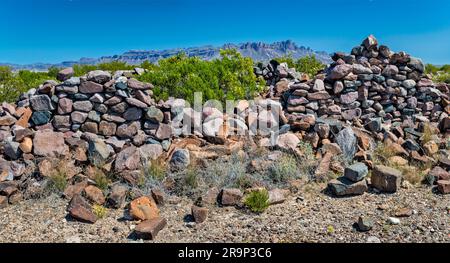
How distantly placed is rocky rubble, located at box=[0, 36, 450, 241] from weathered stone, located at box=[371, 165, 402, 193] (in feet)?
0.05

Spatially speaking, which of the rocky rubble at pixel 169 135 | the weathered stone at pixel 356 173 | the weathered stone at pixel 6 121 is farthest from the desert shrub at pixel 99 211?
the weathered stone at pixel 356 173

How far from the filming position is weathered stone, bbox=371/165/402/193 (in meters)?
6.58

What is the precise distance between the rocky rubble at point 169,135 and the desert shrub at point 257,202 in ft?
0.94

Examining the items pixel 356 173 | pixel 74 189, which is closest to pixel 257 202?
pixel 356 173

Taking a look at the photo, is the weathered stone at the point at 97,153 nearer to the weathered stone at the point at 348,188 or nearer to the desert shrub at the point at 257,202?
the desert shrub at the point at 257,202

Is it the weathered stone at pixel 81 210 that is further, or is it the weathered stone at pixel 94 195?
the weathered stone at pixel 94 195

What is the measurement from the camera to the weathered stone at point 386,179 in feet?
21.6

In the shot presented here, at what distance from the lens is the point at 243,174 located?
700 cm

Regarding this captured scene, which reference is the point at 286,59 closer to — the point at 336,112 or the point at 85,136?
the point at 336,112

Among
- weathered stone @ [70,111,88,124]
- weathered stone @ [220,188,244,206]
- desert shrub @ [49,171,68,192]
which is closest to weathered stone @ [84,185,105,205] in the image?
desert shrub @ [49,171,68,192]

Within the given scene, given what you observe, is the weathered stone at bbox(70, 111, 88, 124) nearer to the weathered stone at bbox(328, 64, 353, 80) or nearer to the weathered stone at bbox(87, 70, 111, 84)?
the weathered stone at bbox(87, 70, 111, 84)

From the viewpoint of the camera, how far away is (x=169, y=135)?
810cm

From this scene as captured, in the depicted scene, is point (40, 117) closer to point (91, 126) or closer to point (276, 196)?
point (91, 126)

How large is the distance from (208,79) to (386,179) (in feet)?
20.0
